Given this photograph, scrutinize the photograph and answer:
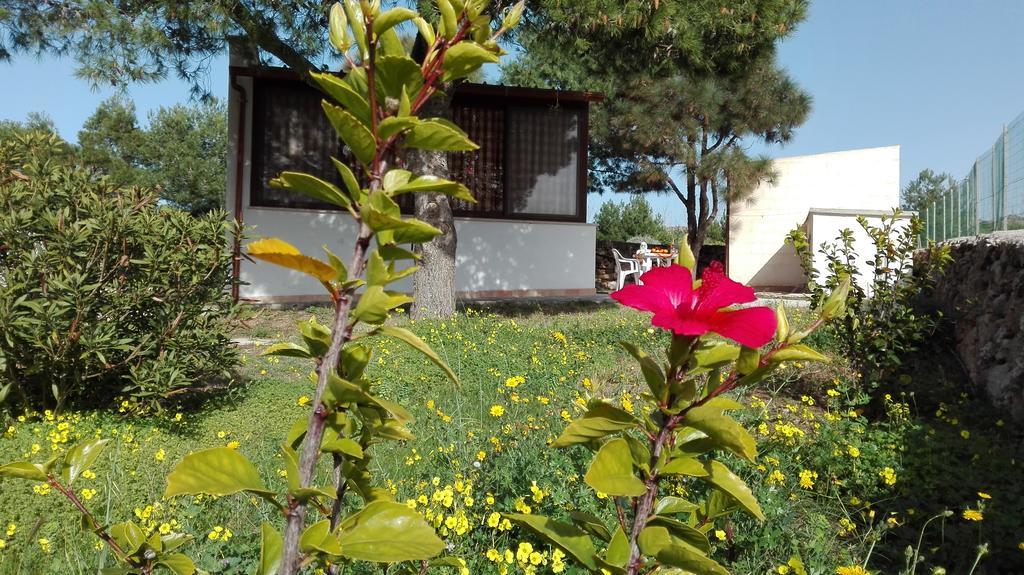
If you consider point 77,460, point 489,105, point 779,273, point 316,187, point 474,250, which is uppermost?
point 489,105

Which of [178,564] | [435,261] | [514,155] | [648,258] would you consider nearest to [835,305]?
[178,564]

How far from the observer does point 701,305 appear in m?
0.72

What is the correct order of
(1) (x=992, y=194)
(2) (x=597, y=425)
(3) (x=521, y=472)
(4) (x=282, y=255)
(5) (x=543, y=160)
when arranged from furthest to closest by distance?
(5) (x=543, y=160), (1) (x=992, y=194), (3) (x=521, y=472), (2) (x=597, y=425), (4) (x=282, y=255)

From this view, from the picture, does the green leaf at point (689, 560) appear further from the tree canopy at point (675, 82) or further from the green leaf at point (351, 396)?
the tree canopy at point (675, 82)

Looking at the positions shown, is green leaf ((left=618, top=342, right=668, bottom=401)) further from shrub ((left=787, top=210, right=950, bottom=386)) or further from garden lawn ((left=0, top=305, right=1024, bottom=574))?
shrub ((left=787, top=210, right=950, bottom=386))

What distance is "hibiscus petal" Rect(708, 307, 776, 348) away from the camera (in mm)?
656

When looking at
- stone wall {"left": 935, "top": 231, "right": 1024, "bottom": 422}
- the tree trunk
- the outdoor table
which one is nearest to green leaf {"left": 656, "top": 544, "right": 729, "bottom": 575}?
stone wall {"left": 935, "top": 231, "right": 1024, "bottom": 422}

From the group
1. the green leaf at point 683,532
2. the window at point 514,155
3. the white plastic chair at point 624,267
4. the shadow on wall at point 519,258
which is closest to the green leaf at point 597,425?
the green leaf at point 683,532

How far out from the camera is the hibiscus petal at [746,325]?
0.66 m

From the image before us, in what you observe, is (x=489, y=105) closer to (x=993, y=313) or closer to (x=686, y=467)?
(x=993, y=313)

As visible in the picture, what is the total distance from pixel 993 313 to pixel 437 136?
4.94 m

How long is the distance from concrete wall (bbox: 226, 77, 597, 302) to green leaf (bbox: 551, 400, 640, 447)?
826 cm

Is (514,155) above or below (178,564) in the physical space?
above

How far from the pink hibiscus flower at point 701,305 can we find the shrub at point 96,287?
360 cm
